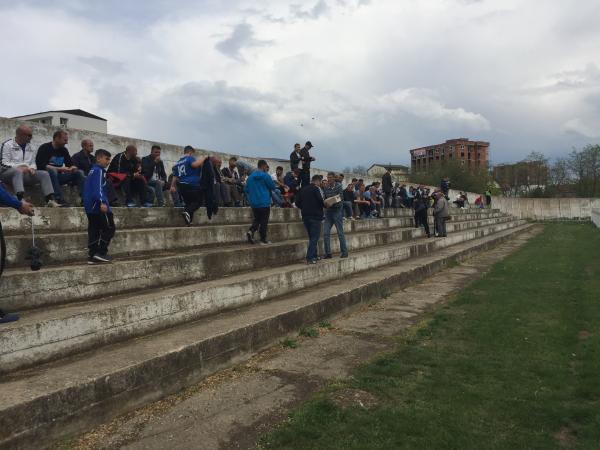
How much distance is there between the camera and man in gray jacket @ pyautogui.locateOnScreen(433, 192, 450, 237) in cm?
1667

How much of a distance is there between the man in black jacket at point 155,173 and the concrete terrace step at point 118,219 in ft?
3.10

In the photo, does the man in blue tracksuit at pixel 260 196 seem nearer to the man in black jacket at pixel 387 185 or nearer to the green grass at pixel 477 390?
the green grass at pixel 477 390

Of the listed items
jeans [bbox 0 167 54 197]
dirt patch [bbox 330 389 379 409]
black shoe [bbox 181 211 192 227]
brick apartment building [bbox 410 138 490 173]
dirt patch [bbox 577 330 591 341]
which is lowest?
dirt patch [bbox 577 330 591 341]

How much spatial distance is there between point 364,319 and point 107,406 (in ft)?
14.7

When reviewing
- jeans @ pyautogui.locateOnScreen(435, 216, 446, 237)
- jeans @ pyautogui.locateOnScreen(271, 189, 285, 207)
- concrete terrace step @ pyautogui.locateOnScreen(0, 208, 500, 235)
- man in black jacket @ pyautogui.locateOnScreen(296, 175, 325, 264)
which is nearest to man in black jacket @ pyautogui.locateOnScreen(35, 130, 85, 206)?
concrete terrace step @ pyautogui.locateOnScreen(0, 208, 500, 235)

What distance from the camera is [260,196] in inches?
332

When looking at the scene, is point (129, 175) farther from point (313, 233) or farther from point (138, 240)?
point (313, 233)

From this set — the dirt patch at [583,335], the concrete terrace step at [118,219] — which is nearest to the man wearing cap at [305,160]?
the concrete terrace step at [118,219]

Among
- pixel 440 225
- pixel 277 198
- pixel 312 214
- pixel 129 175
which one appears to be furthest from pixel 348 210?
pixel 129 175

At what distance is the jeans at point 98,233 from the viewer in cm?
560

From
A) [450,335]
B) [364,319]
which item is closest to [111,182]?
[364,319]

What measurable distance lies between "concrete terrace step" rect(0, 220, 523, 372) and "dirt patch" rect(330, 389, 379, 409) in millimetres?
2080

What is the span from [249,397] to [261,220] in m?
4.92

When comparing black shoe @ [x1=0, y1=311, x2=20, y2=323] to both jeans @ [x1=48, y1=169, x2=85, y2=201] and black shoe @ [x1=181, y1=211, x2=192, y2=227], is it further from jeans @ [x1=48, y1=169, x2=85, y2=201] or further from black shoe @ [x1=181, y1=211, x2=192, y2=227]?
black shoe @ [x1=181, y1=211, x2=192, y2=227]
